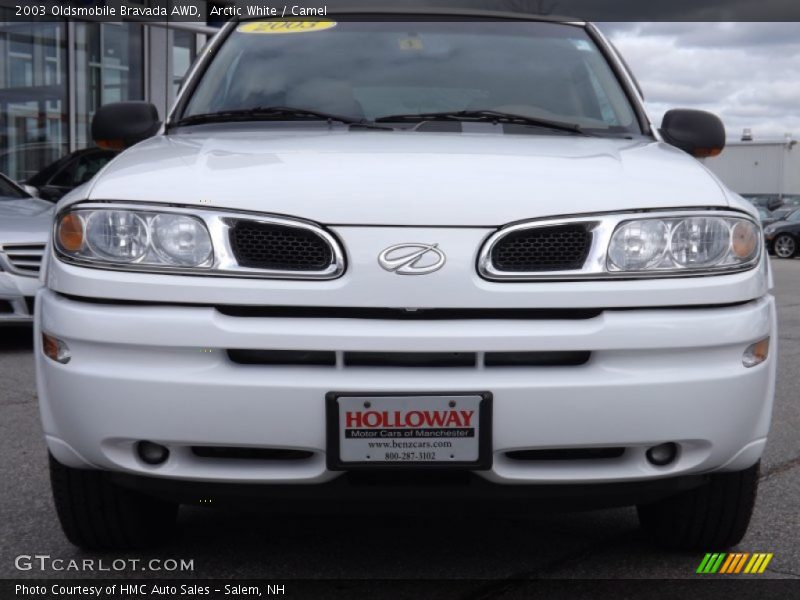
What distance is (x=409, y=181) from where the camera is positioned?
265 centimetres

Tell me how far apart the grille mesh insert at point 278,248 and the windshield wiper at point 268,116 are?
1045 millimetres

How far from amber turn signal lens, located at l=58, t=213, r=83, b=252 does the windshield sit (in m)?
1.14

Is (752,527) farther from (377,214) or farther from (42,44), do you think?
(42,44)

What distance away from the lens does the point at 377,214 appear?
101 inches

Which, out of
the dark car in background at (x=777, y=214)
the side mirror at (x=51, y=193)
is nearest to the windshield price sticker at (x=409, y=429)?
the side mirror at (x=51, y=193)

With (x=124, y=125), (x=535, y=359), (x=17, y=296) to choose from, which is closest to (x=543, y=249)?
(x=535, y=359)

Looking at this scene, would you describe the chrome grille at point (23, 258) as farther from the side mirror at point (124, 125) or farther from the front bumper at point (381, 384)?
the front bumper at point (381, 384)

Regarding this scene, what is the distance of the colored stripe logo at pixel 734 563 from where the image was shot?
3.00 metres

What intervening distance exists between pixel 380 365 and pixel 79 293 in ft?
2.28

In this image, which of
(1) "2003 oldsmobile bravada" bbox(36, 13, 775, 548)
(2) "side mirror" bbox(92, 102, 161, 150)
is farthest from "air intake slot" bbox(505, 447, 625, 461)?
(2) "side mirror" bbox(92, 102, 161, 150)

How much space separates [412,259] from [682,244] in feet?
2.08

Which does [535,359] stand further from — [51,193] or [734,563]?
[51,193]

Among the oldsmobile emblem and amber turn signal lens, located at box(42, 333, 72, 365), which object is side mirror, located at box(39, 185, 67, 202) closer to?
amber turn signal lens, located at box(42, 333, 72, 365)

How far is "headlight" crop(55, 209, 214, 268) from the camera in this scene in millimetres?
2594
